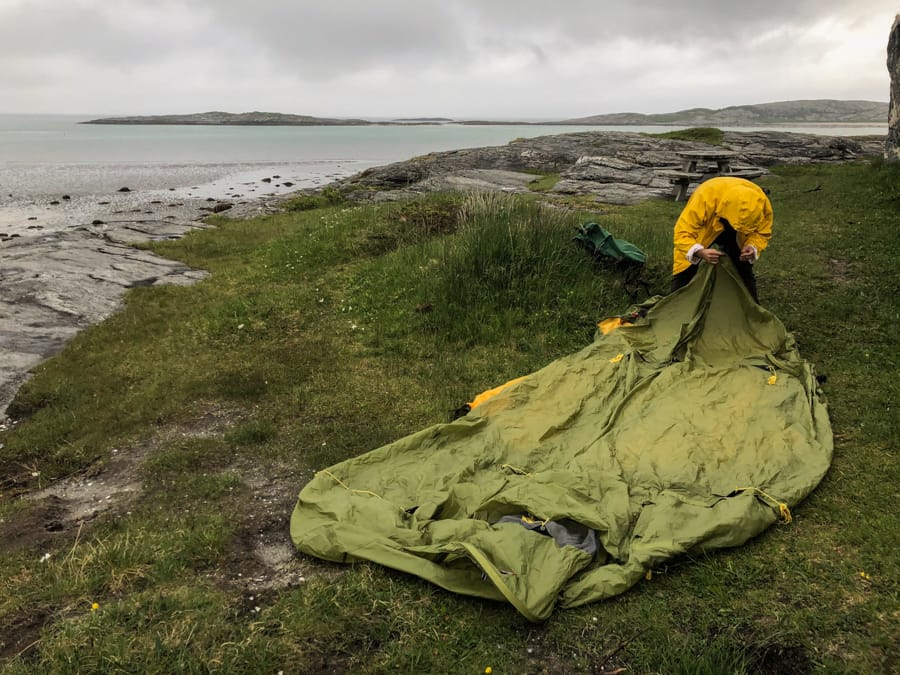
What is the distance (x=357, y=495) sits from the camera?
4027 millimetres

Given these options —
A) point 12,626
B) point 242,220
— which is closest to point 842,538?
point 12,626

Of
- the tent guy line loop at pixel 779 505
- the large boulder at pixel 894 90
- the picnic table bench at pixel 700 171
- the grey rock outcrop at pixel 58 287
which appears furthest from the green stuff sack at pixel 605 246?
the large boulder at pixel 894 90

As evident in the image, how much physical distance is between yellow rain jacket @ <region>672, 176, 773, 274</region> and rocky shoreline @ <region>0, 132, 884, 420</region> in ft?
25.6

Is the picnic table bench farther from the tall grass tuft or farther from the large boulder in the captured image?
the tall grass tuft

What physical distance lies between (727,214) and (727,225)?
0.58 feet

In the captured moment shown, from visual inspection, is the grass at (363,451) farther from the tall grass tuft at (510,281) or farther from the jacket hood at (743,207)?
the jacket hood at (743,207)

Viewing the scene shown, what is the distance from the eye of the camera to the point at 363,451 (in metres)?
5.14

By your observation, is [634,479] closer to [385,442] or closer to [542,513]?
[542,513]

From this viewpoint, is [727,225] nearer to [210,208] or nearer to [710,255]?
[710,255]

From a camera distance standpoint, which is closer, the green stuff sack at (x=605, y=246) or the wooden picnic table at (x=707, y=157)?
the green stuff sack at (x=605, y=246)

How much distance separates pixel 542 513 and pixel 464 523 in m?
0.52

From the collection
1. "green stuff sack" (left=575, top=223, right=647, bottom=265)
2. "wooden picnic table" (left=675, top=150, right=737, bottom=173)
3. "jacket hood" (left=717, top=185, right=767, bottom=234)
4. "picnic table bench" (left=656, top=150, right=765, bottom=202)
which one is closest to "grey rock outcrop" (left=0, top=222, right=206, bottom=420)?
"green stuff sack" (left=575, top=223, right=647, bottom=265)

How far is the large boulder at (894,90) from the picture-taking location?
15008 mm

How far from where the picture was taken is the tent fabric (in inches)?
132
